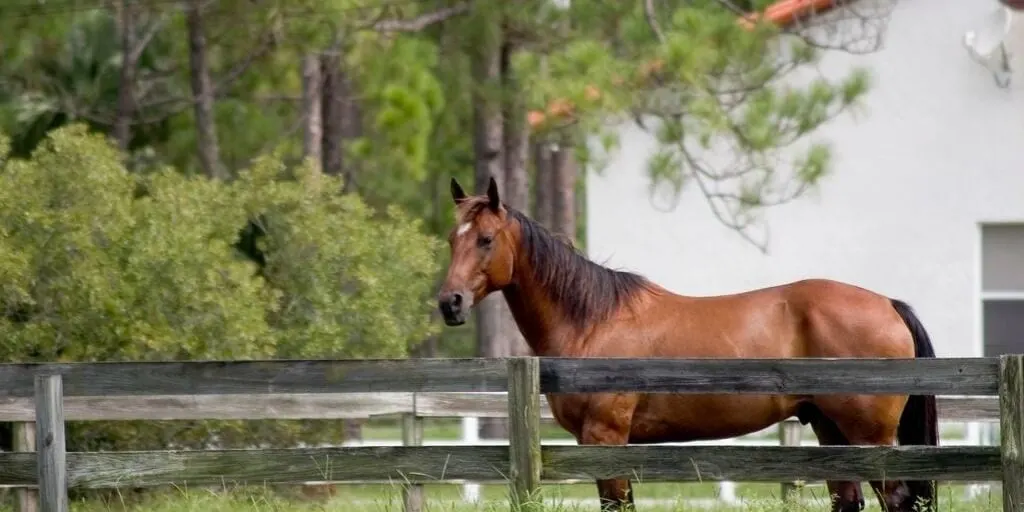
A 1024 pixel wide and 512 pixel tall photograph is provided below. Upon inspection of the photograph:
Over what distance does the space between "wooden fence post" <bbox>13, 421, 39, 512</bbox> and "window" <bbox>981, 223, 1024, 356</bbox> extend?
427 inches

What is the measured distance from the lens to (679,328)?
28.3 ft

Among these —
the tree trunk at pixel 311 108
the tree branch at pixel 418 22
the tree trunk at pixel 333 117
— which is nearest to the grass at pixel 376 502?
the tree branch at pixel 418 22

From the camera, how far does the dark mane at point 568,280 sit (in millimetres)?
8609

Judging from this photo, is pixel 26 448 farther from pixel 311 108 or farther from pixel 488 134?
pixel 311 108

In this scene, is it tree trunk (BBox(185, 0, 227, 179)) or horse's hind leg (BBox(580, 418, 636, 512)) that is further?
tree trunk (BBox(185, 0, 227, 179))

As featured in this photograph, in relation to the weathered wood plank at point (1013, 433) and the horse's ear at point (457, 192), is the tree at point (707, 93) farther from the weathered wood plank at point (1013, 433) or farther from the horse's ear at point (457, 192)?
the weathered wood plank at point (1013, 433)

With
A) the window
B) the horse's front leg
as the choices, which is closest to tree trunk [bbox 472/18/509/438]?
the window

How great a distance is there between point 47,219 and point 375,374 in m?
4.79

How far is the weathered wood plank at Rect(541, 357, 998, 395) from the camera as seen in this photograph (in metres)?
7.05

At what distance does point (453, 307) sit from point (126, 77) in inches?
494

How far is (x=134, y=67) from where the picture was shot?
20.6 metres

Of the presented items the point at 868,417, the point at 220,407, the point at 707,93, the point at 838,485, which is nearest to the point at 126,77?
the point at 707,93

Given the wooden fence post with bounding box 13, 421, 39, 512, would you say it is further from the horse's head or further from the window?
the window

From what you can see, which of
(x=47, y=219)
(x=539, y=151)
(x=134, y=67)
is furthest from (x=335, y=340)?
(x=539, y=151)
